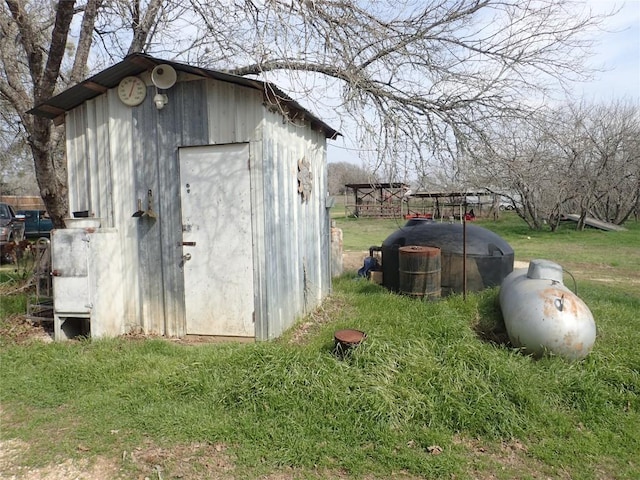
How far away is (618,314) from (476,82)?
3686 millimetres

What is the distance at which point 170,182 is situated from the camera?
527 centimetres

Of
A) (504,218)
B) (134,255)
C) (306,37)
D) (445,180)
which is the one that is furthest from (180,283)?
(504,218)

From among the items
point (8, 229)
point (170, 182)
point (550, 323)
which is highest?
point (170, 182)

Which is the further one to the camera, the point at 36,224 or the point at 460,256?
the point at 36,224

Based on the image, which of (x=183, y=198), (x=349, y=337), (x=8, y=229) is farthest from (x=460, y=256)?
(x=8, y=229)

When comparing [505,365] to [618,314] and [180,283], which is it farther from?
[180,283]

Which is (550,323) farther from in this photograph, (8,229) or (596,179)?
(596,179)

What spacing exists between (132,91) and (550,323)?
5341 mm

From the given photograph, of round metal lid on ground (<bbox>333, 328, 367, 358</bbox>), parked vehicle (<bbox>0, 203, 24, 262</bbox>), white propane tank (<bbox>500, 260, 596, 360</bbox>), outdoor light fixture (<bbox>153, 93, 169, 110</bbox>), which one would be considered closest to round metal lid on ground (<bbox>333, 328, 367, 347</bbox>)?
round metal lid on ground (<bbox>333, 328, 367, 358</bbox>)

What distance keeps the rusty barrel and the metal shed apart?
5.79 feet

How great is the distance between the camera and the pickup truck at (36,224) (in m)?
16.4

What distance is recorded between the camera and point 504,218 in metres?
29.1

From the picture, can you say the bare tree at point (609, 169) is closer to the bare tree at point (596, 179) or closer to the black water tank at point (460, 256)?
the bare tree at point (596, 179)

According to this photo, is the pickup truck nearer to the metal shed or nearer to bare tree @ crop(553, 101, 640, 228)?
the metal shed
